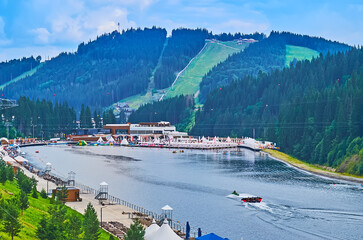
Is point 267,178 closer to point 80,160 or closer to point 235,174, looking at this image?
point 235,174

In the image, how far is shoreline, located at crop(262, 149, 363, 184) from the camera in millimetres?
114125

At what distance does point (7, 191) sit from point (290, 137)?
371ft

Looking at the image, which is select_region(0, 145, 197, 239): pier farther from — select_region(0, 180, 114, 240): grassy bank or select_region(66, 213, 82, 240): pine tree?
select_region(66, 213, 82, 240): pine tree

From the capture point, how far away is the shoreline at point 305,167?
11412 cm

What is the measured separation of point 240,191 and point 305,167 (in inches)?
→ 1650

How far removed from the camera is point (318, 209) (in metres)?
85.4

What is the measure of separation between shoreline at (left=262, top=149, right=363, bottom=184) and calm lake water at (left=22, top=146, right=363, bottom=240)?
2.62 meters

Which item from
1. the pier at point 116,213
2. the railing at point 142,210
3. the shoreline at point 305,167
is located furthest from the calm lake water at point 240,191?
the pier at point 116,213

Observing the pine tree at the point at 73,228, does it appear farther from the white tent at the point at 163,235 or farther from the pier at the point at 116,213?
the pier at the point at 116,213

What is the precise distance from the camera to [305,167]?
139250mm

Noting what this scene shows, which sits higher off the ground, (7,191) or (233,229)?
(7,191)

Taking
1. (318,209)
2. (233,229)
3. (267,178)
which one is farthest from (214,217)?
(267,178)

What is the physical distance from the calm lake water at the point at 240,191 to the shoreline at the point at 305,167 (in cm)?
262

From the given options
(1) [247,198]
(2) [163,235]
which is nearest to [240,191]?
(1) [247,198]
